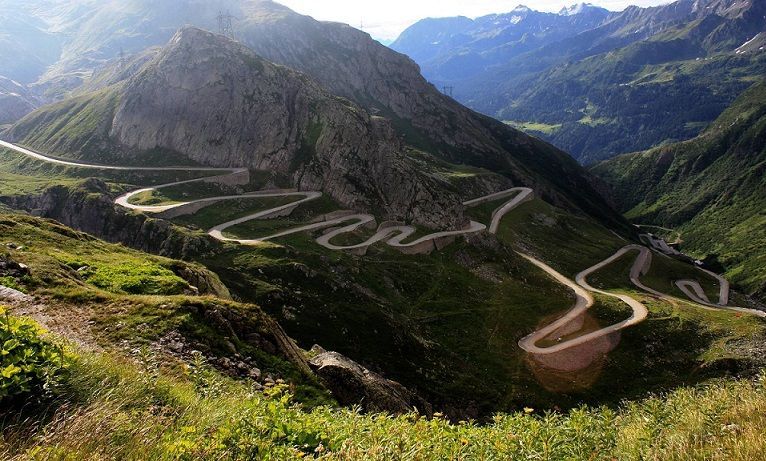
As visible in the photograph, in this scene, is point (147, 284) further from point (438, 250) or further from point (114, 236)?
point (438, 250)

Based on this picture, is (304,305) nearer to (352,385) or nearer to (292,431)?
(352,385)

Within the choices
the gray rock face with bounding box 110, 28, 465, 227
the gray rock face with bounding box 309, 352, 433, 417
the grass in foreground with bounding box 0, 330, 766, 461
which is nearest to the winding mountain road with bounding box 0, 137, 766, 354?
the gray rock face with bounding box 110, 28, 465, 227

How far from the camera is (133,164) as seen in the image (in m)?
139

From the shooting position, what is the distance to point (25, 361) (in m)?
7.60

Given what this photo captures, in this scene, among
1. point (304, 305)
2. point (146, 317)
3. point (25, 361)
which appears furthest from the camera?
point (304, 305)

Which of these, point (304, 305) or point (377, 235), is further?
point (377, 235)

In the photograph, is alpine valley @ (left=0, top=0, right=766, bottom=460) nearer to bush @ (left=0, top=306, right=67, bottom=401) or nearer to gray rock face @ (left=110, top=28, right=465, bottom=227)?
bush @ (left=0, top=306, right=67, bottom=401)

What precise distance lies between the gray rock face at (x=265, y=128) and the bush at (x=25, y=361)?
114 m

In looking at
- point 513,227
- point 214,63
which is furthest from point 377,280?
point 214,63

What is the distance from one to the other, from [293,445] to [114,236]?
9769cm

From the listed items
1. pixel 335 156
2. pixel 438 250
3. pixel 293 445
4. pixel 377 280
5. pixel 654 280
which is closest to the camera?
pixel 293 445

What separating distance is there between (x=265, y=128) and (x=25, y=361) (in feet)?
461

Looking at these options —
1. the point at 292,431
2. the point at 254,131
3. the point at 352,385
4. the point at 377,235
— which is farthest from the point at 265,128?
the point at 292,431

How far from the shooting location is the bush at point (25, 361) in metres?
7.10
